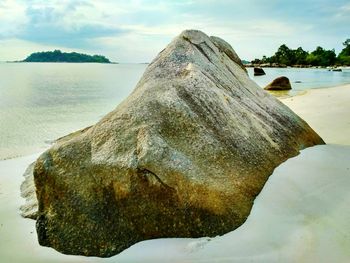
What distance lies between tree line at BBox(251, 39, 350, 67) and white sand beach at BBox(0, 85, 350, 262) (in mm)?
118842

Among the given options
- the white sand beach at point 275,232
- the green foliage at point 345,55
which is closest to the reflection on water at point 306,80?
the white sand beach at point 275,232

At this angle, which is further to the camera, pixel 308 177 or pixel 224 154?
pixel 308 177

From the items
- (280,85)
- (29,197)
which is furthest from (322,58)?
(29,197)

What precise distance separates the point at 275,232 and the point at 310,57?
5006 inches

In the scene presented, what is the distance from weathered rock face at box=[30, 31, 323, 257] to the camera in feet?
10.9

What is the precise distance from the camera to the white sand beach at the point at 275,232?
3.07 meters

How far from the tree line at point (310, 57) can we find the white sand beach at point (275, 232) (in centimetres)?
11884

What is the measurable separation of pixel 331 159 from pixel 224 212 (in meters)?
2.61

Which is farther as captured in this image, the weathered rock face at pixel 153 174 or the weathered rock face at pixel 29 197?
the weathered rock face at pixel 29 197

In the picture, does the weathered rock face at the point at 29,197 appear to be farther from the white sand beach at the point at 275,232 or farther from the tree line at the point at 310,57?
the tree line at the point at 310,57

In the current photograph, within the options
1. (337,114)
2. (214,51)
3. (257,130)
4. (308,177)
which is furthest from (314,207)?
(337,114)

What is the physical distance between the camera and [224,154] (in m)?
3.79

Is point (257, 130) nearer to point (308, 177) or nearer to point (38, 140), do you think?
point (308, 177)

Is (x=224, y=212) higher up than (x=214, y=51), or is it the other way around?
(x=214, y=51)
